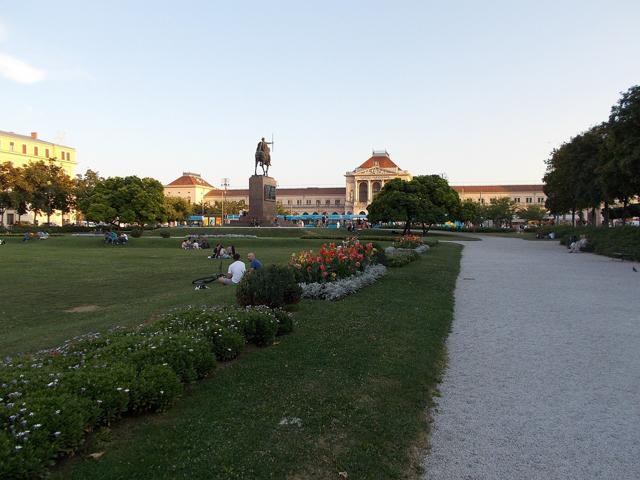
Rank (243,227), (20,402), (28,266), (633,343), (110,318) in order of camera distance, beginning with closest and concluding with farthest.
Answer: (20,402), (633,343), (110,318), (28,266), (243,227)

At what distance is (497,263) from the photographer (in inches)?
885

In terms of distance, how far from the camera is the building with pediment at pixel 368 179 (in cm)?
13875

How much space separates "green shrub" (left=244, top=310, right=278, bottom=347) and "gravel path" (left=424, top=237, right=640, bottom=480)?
2537mm

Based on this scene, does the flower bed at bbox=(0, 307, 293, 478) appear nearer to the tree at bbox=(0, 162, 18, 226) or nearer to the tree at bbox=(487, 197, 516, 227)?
the tree at bbox=(0, 162, 18, 226)

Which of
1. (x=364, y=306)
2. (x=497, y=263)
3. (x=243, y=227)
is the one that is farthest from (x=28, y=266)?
(x=243, y=227)

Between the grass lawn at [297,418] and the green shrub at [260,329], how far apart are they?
9.9 inches

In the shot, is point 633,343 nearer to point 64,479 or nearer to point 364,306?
point 364,306

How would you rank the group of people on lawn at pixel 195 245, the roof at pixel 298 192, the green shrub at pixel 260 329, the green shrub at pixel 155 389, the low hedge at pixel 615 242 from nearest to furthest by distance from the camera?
1. the green shrub at pixel 155 389
2. the green shrub at pixel 260 329
3. the low hedge at pixel 615 242
4. the group of people on lawn at pixel 195 245
5. the roof at pixel 298 192

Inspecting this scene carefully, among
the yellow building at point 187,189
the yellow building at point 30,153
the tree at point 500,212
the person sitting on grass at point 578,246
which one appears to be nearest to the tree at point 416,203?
the person sitting on grass at point 578,246

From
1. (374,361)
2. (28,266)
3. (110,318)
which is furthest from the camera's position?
(28,266)

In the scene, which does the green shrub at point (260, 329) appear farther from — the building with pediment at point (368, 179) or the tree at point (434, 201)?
the building with pediment at point (368, 179)

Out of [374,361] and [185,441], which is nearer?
[185,441]

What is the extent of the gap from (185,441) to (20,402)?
128 centimetres

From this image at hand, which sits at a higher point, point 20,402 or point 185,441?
point 20,402
